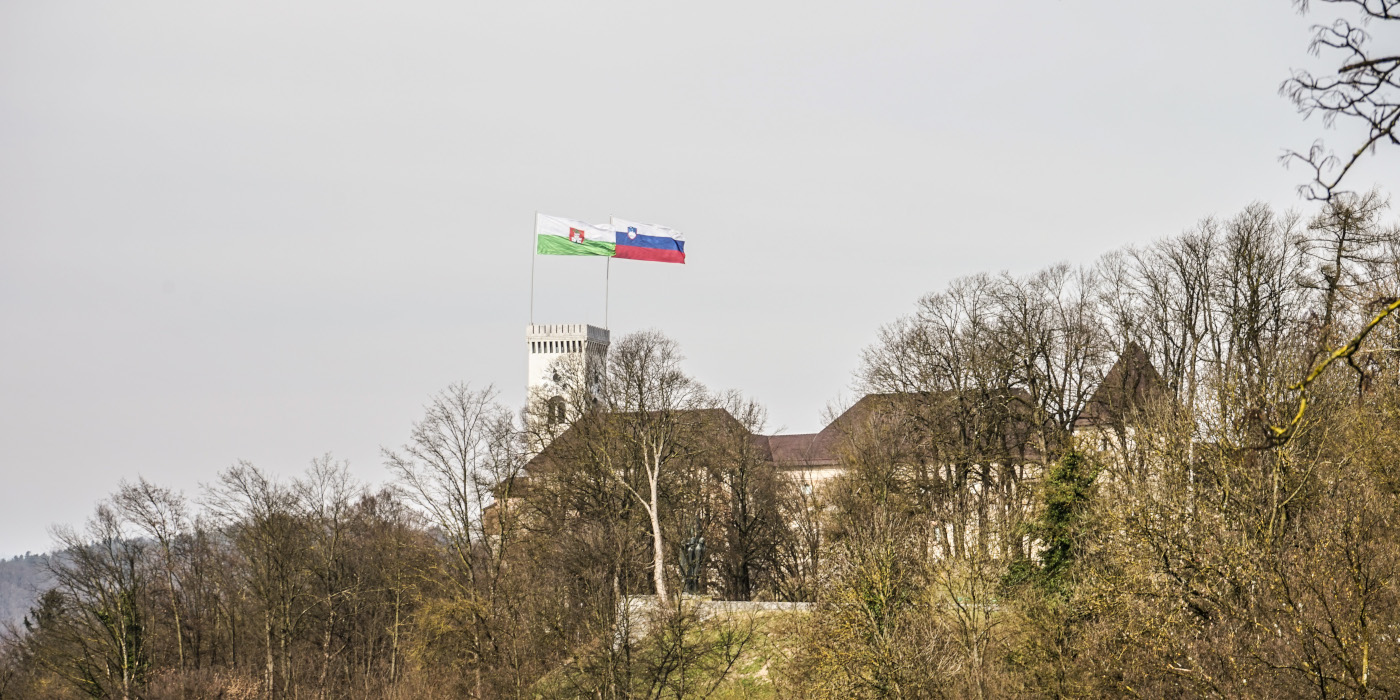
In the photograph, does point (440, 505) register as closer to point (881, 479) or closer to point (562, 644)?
point (562, 644)

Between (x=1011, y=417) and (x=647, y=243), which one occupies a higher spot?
(x=647, y=243)

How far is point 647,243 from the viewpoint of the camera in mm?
69438

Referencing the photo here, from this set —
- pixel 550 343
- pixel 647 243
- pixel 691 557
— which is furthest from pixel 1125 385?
pixel 550 343

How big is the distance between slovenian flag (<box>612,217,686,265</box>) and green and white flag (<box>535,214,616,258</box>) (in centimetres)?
55

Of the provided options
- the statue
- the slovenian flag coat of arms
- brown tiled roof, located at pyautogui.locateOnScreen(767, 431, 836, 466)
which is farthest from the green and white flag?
the statue

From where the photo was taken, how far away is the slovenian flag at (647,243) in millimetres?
69000

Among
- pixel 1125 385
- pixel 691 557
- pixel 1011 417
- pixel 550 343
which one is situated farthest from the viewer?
pixel 550 343

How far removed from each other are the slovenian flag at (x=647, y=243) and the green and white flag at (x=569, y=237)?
0.55 m

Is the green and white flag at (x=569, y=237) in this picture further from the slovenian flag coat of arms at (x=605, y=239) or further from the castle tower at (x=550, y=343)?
the castle tower at (x=550, y=343)

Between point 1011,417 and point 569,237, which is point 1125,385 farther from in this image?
point 569,237

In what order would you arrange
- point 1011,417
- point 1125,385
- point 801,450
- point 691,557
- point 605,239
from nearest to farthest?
point 691,557 → point 1125,385 → point 1011,417 → point 605,239 → point 801,450

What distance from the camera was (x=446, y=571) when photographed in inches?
2041

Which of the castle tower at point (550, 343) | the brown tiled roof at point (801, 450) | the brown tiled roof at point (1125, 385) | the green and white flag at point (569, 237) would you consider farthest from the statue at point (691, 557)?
the castle tower at point (550, 343)

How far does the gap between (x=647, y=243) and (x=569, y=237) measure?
4.71 metres
